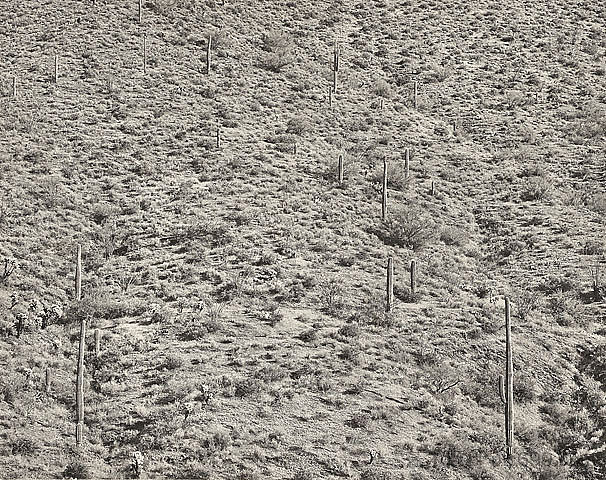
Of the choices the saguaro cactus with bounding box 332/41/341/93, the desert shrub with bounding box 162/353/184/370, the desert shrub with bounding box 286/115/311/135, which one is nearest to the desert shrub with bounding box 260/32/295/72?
the saguaro cactus with bounding box 332/41/341/93

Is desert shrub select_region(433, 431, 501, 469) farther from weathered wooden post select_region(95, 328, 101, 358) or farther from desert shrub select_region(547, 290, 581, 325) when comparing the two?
weathered wooden post select_region(95, 328, 101, 358)

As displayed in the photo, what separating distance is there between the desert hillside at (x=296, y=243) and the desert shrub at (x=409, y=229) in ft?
0.52

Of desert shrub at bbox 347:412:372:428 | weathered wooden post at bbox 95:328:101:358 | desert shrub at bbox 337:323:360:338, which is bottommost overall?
desert shrub at bbox 347:412:372:428

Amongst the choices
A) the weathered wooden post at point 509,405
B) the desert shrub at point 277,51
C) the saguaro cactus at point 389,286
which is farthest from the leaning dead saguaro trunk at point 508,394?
the desert shrub at point 277,51

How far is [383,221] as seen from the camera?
3375 centimetres

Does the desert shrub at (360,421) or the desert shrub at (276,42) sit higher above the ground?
the desert shrub at (276,42)

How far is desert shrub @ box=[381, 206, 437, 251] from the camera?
32.3 metres

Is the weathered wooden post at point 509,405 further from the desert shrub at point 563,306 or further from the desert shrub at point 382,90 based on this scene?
the desert shrub at point 382,90

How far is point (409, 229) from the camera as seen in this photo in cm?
3284

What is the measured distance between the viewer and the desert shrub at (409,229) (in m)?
32.3

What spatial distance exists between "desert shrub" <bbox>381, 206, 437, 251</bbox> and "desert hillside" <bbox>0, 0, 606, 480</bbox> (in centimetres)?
16

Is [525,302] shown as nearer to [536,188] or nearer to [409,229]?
[409,229]

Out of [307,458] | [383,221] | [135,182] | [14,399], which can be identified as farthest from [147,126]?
[307,458]

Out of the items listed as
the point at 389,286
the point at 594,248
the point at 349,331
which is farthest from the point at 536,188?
the point at 349,331
